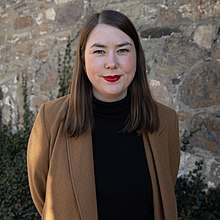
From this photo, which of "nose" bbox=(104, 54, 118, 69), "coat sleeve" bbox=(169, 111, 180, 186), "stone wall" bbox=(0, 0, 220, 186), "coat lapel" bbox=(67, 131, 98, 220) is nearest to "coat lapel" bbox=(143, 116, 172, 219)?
"coat sleeve" bbox=(169, 111, 180, 186)

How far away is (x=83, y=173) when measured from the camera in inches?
70.7

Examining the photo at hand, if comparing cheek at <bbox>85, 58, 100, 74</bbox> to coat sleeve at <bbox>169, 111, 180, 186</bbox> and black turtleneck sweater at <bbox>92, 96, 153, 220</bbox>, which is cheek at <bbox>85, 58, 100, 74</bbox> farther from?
coat sleeve at <bbox>169, 111, 180, 186</bbox>

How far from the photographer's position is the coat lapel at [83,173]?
177cm

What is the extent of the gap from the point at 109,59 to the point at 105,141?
0.36 m

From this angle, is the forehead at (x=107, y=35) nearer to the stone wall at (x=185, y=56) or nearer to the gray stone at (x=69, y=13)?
the stone wall at (x=185, y=56)

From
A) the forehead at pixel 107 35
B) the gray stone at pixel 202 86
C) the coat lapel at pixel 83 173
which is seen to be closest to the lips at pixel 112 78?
the forehead at pixel 107 35

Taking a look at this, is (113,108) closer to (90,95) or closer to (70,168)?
(90,95)

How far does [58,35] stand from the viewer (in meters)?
4.06

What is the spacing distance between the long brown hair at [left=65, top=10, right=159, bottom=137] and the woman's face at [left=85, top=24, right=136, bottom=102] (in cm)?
4

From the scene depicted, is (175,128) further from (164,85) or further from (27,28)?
(27,28)

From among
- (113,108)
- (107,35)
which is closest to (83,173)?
(113,108)

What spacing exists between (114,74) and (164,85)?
161 centimetres

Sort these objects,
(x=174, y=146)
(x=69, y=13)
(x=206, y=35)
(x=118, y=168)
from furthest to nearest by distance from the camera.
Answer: (x=69, y=13)
(x=206, y=35)
(x=174, y=146)
(x=118, y=168)

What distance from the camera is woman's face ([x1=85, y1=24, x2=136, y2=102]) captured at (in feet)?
5.79
